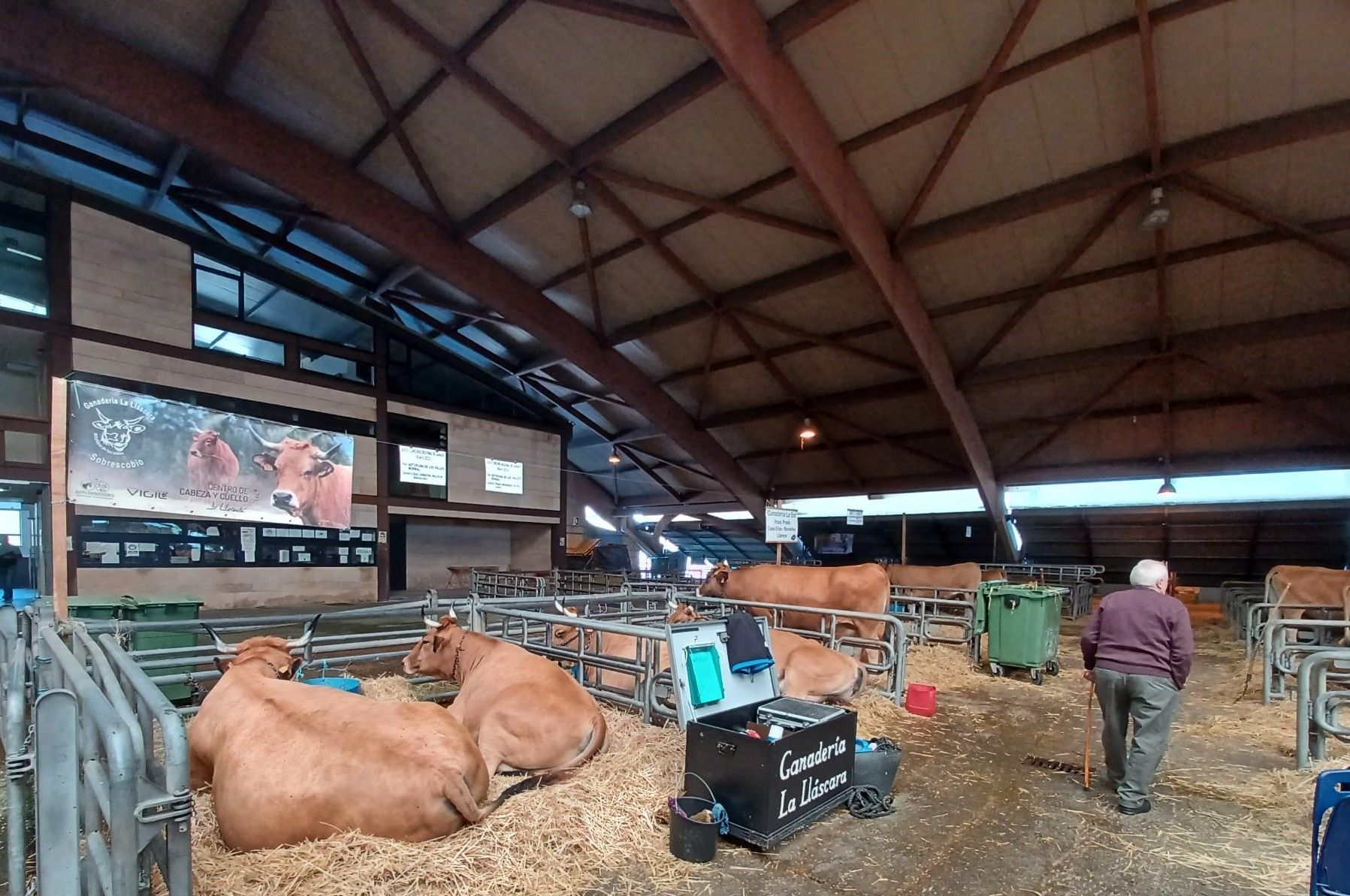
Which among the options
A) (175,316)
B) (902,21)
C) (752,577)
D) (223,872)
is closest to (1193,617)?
(752,577)

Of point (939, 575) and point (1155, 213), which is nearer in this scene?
point (1155, 213)

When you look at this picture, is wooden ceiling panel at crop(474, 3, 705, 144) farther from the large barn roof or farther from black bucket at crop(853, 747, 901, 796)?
black bucket at crop(853, 747, 901, 796)

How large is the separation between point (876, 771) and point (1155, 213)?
8.09 m

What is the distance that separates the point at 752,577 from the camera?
989 cm

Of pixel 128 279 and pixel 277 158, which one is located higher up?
pixel 277 158

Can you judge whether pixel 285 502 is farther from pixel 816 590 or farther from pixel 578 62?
pixel 816 590

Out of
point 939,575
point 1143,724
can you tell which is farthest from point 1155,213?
point 939,575

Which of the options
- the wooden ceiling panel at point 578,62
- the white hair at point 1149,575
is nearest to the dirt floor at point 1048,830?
the white hair at point 1149,575

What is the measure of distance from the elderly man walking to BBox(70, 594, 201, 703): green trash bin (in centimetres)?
691

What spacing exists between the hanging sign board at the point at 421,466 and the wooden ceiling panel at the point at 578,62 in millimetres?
10736

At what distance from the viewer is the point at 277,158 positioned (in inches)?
418

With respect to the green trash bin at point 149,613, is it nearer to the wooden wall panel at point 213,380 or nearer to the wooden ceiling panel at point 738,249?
the wooden ceiling panel at point 738,249

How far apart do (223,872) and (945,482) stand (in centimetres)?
1589

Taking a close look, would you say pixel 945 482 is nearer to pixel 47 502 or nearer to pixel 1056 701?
pixel 1056 701
